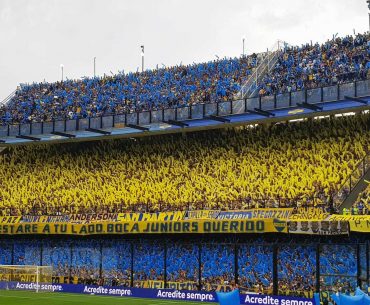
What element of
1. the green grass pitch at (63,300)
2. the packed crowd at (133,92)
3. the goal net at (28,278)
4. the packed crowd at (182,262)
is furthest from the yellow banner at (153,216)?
the packed crowd at (133,92)

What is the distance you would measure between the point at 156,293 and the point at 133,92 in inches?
925

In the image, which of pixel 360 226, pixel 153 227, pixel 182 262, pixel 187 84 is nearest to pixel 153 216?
pixel 153 227

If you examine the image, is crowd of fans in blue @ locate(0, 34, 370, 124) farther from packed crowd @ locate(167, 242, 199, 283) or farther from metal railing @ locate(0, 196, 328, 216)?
packed crowd @ locate(167, 242, 199, 283)

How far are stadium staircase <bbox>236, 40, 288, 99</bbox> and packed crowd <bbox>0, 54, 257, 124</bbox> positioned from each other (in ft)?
2.30

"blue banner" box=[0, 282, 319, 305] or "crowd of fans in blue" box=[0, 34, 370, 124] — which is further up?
"crowd of fans in blue" box=[0, 34, 370, 124]

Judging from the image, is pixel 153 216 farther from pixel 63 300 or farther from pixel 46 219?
pixel 46 219

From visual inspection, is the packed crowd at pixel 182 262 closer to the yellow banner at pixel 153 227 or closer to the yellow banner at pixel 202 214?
the yellow banner at pixel 153 227

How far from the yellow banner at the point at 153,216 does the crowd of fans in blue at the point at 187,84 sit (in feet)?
34.4

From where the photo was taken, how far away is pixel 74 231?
A: 4316 cm

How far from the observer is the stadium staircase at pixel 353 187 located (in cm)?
3494

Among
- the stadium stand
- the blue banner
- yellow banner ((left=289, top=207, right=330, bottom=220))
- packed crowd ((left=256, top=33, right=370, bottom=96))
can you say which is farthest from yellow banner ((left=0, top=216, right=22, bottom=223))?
yellow banner ((left=289, top=207, right=330, bottom=220))

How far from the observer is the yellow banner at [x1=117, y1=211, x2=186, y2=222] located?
4014cm

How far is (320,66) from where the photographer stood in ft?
152

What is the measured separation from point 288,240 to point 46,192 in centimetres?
2099
